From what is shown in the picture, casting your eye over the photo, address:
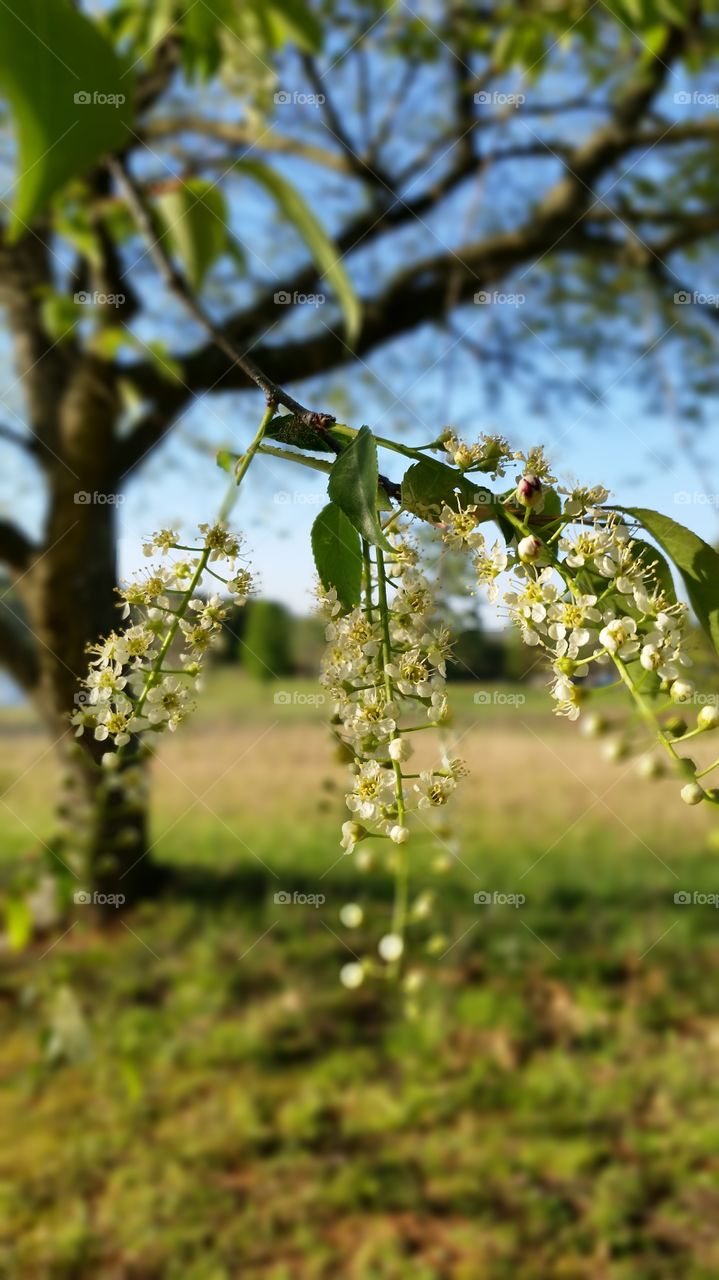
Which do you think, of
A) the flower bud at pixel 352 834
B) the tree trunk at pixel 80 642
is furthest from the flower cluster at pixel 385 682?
the tree trunk at pixel 80 642

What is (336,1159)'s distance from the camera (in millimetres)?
2270

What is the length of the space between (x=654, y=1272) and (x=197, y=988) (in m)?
1.52

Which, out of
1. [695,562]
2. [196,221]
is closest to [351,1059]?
[196,221]

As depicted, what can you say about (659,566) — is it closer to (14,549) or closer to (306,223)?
(306,223)

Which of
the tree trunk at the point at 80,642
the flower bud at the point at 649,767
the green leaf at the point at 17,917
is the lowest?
the flower bud at the point at 649,767

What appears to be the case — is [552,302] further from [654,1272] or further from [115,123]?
[115,123]

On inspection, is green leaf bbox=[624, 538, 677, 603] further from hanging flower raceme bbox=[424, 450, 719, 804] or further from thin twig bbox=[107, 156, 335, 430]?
thin twig bbox=[107, 156, 335, 430]

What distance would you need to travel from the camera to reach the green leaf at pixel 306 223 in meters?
1.07

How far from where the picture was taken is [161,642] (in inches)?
18.9

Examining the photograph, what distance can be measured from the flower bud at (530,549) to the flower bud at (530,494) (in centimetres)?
1

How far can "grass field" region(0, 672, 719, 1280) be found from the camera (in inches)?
78.8

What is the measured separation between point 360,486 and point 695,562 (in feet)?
0.50

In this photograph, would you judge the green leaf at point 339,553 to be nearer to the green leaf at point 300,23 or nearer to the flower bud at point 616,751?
the flower bud at point 616,751

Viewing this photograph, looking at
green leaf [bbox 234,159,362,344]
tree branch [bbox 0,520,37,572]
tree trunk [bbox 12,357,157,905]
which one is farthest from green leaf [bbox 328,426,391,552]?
tree branch [bbox 0,520,37,572]
